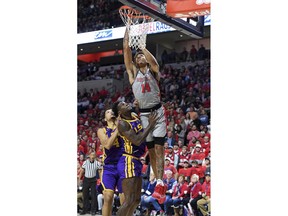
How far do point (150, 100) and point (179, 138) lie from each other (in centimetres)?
704

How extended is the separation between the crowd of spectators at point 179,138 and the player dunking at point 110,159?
391 mm

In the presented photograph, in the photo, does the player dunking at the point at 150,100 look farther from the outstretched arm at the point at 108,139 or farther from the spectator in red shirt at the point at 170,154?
the spectator in red shirt at the point at 170,154

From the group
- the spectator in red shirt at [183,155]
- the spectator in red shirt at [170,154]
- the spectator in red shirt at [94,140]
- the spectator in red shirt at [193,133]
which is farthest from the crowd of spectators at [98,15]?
the spectator in red shirt at [183,155]

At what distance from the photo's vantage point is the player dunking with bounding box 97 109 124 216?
5840 mm

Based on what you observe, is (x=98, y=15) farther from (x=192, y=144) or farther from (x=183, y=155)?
(x=183, y=155)

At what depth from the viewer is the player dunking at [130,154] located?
5227 mm

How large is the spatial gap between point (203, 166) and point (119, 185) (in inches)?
155

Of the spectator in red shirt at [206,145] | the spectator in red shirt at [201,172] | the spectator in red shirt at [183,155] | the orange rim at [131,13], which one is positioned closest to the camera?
the orange rim at [131,13]

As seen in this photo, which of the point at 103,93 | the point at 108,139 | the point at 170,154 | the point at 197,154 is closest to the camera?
the point at 108,139

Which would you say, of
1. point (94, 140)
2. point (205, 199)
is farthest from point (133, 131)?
point (94, 140)

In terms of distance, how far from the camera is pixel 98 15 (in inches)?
835
